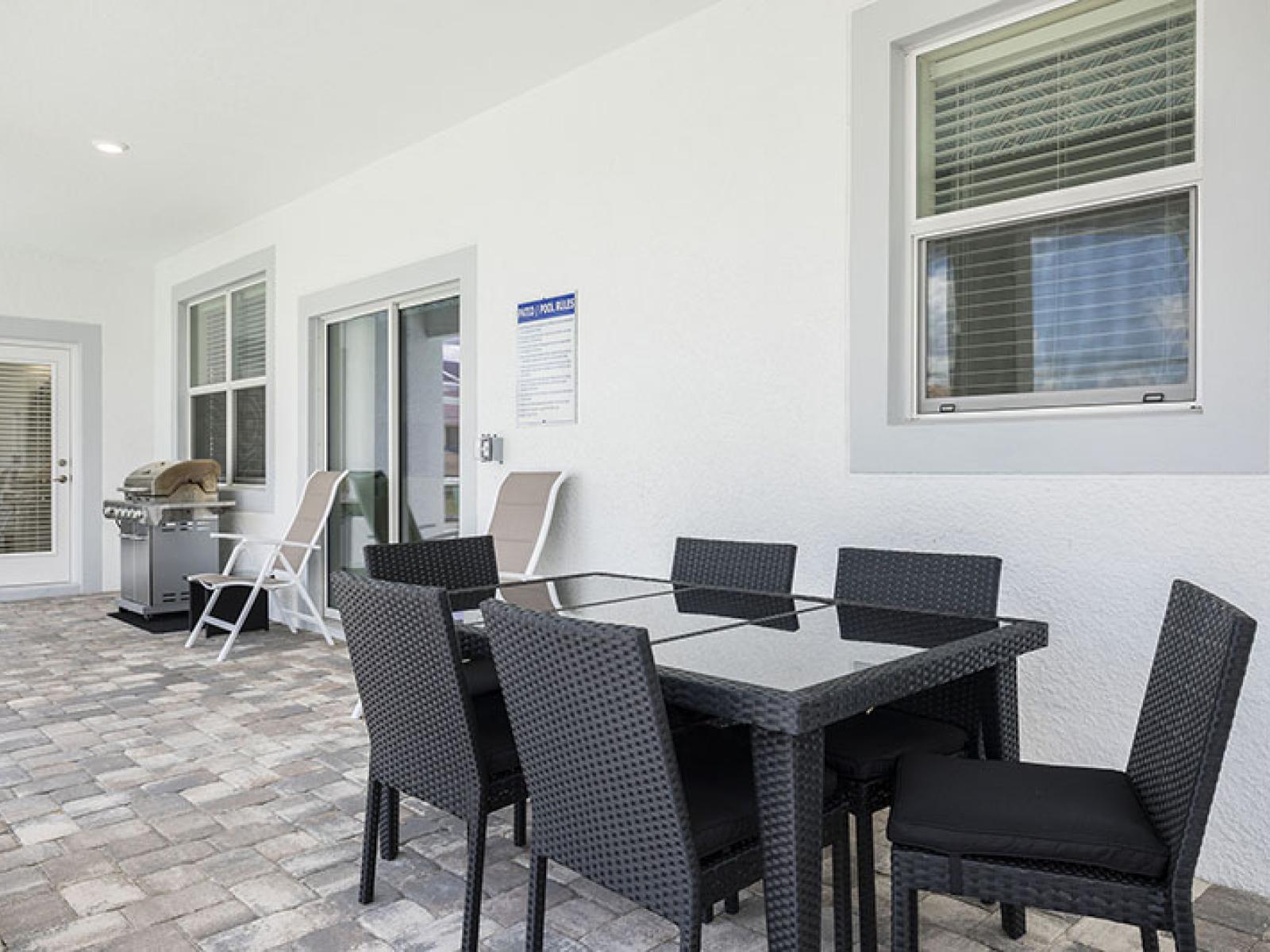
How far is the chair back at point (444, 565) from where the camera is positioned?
2791 millimetres

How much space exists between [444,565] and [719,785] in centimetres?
151

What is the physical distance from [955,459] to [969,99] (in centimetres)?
122

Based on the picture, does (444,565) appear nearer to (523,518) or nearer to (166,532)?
(523,518)

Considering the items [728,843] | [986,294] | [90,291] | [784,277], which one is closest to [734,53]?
[784,277]

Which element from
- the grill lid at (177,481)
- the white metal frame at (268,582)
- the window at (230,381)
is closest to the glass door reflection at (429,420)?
the white metal frame at (268,582)

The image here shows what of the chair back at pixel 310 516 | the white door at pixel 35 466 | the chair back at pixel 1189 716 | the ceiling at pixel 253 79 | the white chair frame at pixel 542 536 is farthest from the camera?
the white door at pixel 35 466

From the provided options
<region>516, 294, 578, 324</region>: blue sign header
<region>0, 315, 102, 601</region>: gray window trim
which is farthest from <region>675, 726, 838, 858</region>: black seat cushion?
<region>0, 315, 102, 601</region>: gray window trim

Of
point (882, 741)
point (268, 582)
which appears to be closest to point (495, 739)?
point (882, 741)

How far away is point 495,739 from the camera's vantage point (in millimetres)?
2158

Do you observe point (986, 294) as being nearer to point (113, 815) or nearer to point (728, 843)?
point (728, 843)

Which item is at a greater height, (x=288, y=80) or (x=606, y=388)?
(x=288, y=80)

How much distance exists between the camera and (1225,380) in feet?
8.03

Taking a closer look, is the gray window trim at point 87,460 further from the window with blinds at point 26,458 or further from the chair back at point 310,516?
the chair back at point 310,516

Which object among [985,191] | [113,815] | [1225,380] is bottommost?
[113,815]
